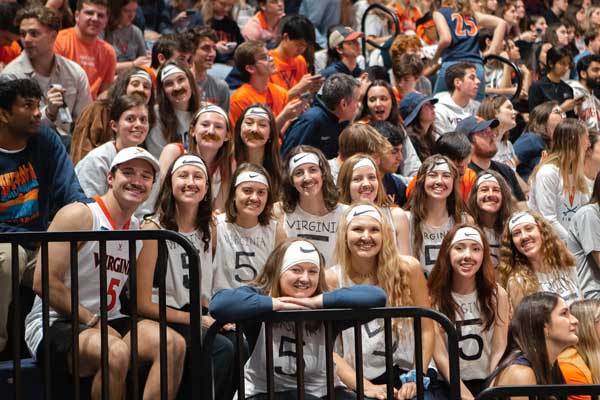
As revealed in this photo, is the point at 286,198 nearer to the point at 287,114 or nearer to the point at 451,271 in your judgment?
the point at 451,271

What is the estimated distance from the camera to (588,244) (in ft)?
27.6

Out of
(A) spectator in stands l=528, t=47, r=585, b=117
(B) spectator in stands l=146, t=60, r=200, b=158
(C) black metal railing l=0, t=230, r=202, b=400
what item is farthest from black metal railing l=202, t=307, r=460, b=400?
(A) spectator in stands l=528, t=47, r=585, b=117

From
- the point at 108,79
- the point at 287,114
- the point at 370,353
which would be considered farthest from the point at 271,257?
the point at 108,79

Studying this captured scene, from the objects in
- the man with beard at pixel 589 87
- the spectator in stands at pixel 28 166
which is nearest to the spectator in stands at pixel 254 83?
the spectator in stands at pixel 28 166

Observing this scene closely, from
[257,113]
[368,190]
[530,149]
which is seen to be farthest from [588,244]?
[257,113]

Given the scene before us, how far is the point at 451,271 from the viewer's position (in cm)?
708

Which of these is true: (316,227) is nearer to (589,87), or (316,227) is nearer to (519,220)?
(519,220)

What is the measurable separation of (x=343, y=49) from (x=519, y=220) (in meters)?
4.23

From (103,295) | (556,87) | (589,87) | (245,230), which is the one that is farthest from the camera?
(589,87)

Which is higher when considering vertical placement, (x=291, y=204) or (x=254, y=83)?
(x=254, y=83)

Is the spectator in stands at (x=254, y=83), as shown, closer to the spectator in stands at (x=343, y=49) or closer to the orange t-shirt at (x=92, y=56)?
the orange t-shirt at (x=92, y=56)

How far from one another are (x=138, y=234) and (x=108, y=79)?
5386 millimetres

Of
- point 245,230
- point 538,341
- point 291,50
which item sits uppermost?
point 291,50

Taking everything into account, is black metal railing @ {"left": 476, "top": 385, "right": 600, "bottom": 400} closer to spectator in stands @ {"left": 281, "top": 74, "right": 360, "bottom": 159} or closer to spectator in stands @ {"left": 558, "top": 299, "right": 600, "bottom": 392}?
spectator in stands @ {"left": 558, "top": 299, "right": 600, "bottom": 392}
